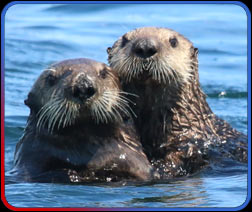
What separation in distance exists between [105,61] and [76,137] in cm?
1013

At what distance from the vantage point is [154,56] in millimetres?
7383

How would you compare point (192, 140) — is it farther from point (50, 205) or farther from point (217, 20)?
point (217, 20)

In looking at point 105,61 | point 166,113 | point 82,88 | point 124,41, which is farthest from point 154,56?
point 105,61

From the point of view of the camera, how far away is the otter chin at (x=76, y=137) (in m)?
6.89

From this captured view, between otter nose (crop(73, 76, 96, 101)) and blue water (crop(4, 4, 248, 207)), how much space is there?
0.95 metres

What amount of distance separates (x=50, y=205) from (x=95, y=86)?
1.25 m

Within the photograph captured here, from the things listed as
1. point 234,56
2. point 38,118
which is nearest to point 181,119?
point 38,118

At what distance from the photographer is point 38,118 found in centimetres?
717

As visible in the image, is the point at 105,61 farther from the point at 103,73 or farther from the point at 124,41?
the point at 103,73

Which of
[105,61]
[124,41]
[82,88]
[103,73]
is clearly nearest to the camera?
[82,88]

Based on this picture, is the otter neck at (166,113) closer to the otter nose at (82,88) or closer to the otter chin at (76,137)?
the otter chin at (76,137)

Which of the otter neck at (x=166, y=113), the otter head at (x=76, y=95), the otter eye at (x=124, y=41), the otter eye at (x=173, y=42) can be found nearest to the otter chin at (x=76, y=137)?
the otter head at (x=76, y=95)

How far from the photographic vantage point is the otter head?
666cm

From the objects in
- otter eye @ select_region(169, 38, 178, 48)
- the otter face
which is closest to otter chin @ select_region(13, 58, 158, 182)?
the otter face
